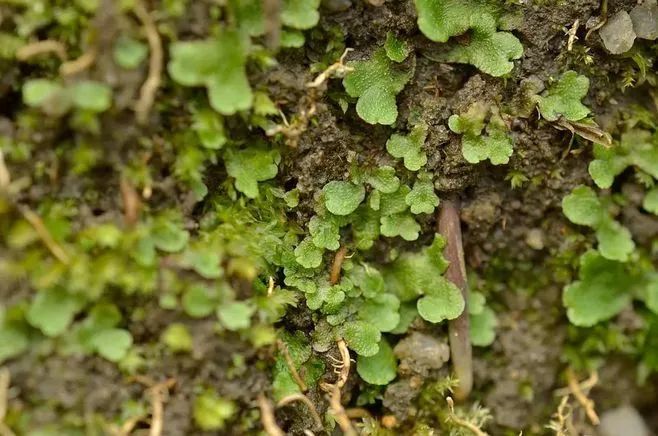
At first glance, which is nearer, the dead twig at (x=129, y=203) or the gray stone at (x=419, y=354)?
the dead twig at (x=129, y=203)

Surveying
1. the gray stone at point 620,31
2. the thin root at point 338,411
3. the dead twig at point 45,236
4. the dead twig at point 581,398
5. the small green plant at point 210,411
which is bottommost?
the dead twig at point 581,398

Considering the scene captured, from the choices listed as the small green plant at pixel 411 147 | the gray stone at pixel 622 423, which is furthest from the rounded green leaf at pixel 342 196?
the gray stone at pixel 622 423

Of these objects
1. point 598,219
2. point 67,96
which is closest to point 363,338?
point 598,219

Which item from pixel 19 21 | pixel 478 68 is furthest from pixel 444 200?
pixel 19 21

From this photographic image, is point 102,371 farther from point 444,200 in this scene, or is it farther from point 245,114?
point 444,200

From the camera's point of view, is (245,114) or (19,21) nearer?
(19,21)

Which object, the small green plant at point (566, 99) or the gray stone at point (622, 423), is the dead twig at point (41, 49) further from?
the gray stone at point (622, 423)

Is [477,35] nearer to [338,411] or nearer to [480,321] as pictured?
[480,321]
